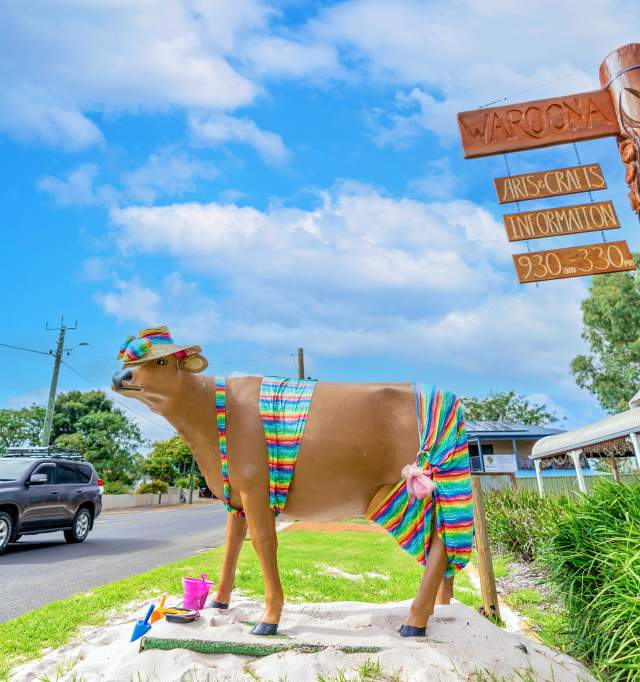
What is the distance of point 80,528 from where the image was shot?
35.9ft

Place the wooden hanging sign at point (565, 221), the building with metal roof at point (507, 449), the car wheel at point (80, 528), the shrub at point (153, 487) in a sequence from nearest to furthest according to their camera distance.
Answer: the wooden hanging sign at point (565, 221)
the car wheel at point (80, 528)
the building with metal roof at point (507, 449)
the shrub at point (153, 487)

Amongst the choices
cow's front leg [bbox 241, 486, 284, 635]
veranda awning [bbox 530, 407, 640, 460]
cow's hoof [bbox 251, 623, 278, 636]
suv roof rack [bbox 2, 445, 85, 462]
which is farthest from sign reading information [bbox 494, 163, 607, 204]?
suv roof rack [bbox 2, 445, 85, 462]

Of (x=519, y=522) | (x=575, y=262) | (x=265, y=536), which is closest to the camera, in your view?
(x=265, y=536)

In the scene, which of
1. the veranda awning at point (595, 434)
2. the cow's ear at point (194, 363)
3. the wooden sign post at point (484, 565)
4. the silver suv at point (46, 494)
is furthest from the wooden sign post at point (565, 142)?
the silver suv at point (46, 494)

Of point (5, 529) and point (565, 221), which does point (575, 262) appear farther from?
point (5, 529)

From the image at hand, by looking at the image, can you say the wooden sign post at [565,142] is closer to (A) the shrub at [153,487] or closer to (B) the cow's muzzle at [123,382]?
(B) the cow's muzzle at [123,382]

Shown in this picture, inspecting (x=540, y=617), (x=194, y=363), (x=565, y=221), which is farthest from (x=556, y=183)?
(x=540, y=617)

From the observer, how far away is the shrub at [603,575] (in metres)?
2.82

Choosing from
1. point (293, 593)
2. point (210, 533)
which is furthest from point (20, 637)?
point (210, 533)

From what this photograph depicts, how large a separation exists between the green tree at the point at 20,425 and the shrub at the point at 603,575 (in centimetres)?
3378

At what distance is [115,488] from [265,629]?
1226 inches

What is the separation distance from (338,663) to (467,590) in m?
4.21

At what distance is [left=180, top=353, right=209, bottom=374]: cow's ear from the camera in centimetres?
359

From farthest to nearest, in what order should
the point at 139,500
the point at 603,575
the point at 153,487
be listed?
the point at 153,487 → the point at 139,500 → the point at 603,575
